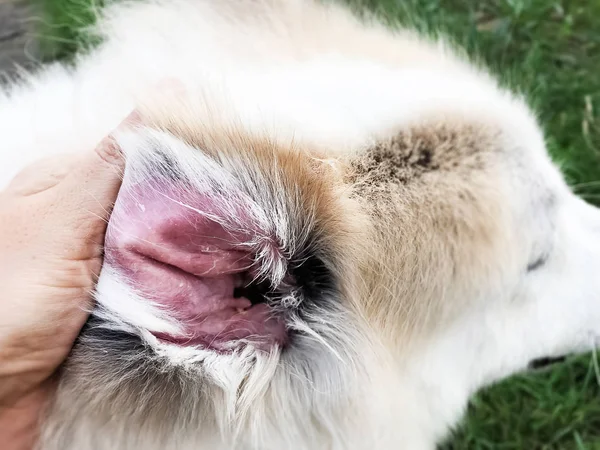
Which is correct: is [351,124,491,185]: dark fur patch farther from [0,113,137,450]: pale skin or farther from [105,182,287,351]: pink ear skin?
[0,113,137,450]: pale skin

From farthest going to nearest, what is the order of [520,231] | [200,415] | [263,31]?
1. [263,31]
2. [520,231]
3. [200,415]

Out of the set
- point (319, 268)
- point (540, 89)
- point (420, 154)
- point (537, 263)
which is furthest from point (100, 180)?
point (540, 89)

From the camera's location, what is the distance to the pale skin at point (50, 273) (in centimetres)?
90

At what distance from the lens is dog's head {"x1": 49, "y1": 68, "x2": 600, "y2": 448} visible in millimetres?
842

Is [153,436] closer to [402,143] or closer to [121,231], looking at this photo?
[121,231]

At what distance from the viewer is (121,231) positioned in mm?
856

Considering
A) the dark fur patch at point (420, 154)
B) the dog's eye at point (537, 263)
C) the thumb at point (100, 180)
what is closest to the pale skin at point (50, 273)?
the thumb at point (100, 180)

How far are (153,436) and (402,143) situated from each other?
67 cm

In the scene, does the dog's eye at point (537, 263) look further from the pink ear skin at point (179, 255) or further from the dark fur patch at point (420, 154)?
the pink ear skin at point (179, 255)

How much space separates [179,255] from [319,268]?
9.2 inches

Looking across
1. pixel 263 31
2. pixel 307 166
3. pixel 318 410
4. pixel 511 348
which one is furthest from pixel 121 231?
pixel 511 348

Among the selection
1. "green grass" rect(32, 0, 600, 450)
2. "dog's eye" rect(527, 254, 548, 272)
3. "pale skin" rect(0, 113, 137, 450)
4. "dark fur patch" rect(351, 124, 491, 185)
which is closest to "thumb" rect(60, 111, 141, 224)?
"pale skin" rect(0, 113, 137, 450)

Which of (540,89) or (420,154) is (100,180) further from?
(540,89)

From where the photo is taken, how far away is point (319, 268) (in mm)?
970
